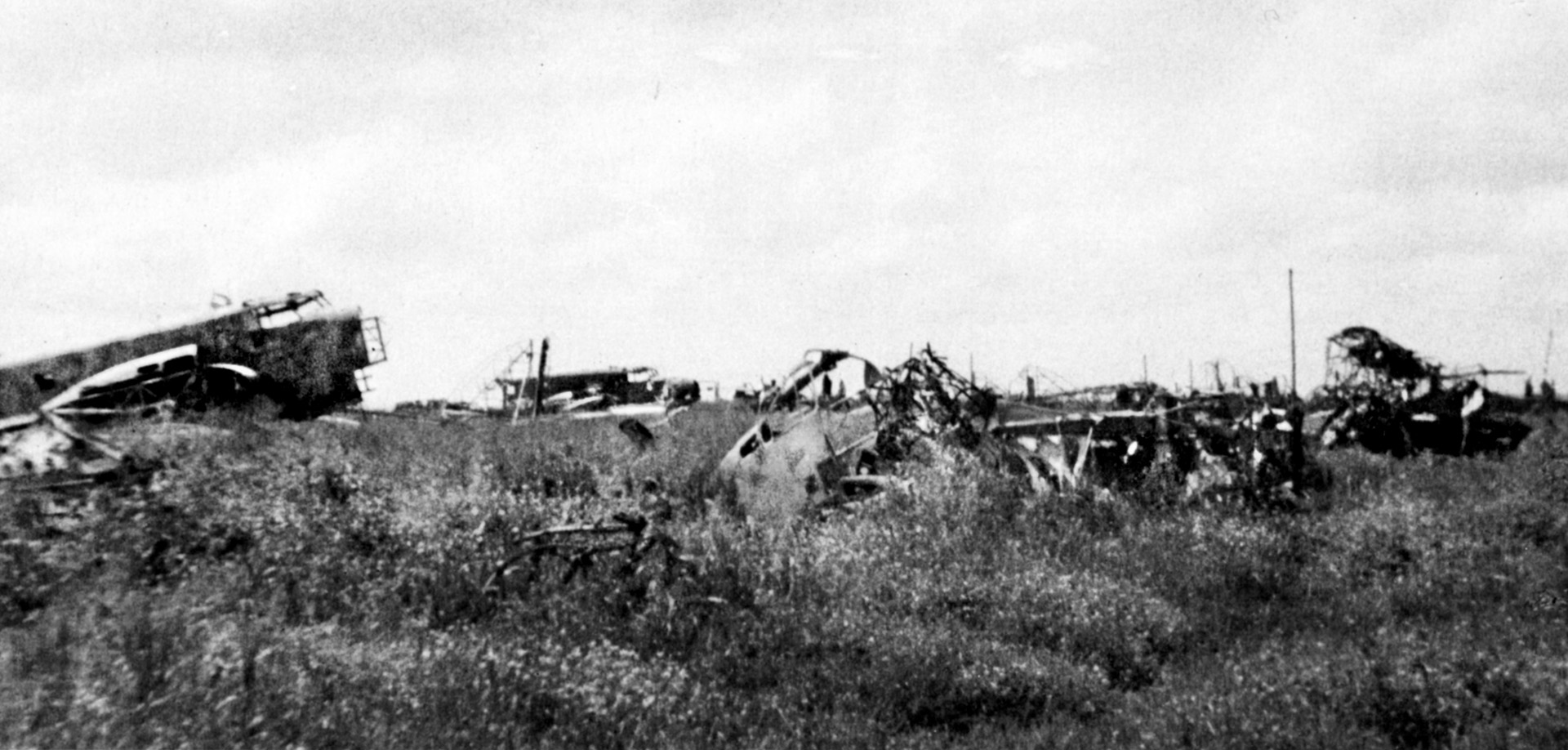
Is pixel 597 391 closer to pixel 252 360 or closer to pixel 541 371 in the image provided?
pixel 541 371

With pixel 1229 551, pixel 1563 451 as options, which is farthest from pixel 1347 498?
pixel 1229 551

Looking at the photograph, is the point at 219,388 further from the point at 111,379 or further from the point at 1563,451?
the point at 1563,451

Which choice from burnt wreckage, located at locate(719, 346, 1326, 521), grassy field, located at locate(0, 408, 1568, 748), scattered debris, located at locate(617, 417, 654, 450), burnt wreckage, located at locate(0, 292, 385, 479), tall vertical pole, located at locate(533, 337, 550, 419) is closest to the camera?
grassy field, located at locate(0, 408, 1568, 748)

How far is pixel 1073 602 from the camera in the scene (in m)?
8.87

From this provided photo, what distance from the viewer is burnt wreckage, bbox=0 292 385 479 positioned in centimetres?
1928

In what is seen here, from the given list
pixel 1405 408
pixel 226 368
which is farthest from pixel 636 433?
pixel 1405 408

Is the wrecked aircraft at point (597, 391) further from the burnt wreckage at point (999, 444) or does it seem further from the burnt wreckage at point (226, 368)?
the burnt wreckage at point (999, 444)

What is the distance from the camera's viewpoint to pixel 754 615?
8.20 meters

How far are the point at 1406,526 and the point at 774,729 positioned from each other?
763 cm

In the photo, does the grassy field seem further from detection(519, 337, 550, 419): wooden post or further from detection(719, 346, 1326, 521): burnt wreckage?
detection(519, 337, 550, 419): wooden post

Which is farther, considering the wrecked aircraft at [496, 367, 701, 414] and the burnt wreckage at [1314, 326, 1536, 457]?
the wrecked aircraft at [496, 367, 701, 414]

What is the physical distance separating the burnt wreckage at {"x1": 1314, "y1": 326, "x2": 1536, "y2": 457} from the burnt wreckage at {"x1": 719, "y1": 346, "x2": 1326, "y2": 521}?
4.93 meters

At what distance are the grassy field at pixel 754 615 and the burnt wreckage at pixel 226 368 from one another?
6950 millimetres

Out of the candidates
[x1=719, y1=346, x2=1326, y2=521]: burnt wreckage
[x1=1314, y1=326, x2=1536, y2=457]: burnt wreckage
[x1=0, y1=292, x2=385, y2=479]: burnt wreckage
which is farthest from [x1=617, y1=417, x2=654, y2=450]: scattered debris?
[x1=1314, y1=326, x2=1536, y2=457]: burnt wreckage
